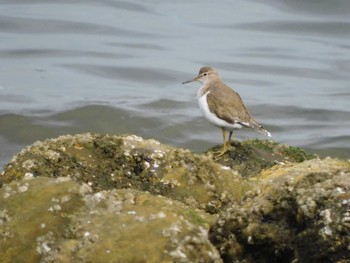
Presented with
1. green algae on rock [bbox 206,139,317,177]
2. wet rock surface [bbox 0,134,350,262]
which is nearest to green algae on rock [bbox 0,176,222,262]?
wet rock surface [bbox 0,134,350,262]

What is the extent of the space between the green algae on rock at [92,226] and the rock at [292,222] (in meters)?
0.16

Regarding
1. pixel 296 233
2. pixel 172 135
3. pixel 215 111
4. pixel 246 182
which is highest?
pixel 296 233

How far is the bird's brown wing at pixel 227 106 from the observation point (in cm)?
900

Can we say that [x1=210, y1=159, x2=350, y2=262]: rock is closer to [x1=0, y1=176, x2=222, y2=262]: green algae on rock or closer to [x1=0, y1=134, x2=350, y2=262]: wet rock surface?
[x1=0, y1=134, x2=350, y2=262]: wet rock surface

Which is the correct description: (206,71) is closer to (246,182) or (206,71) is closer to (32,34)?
(246,182)

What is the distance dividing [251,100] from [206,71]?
175 inches

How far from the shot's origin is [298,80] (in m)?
16.2

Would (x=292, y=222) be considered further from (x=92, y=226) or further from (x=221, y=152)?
(x=221, y=152)

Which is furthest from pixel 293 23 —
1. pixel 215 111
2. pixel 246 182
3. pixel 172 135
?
pixel 246 182

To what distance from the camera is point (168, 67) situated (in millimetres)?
16203

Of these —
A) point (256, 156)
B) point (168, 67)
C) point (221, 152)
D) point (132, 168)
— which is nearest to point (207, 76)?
point (221, 152)

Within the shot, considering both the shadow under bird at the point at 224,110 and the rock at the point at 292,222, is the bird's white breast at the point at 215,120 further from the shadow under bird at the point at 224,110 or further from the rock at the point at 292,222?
the rock at the point at 292,222

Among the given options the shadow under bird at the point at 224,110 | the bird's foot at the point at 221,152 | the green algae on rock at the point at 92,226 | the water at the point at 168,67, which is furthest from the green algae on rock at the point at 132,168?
the water at the point at 168,67

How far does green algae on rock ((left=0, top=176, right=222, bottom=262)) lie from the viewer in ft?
12.7
